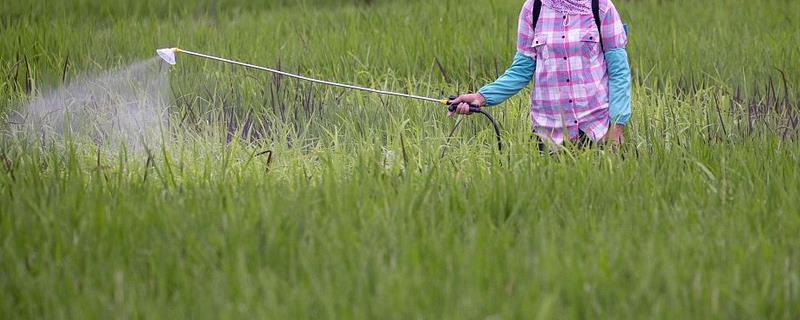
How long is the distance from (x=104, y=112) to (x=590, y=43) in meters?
2.04

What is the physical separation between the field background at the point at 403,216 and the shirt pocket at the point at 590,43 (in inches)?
14.3

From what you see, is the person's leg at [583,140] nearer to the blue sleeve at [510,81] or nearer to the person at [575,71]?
the person at [575,71]

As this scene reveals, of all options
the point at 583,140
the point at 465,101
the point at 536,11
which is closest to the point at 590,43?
the point at 536,11

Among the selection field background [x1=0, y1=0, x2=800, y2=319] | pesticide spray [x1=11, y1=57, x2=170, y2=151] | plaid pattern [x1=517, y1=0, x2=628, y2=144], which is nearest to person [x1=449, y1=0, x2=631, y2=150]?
plaid pattern [x1=517, y1=0, x2=628, y2=144]

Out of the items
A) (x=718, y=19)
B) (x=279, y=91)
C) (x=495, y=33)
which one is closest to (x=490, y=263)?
(x=279, y=91)

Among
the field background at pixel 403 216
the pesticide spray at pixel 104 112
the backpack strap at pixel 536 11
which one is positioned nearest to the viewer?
the field background at pixel 403 216

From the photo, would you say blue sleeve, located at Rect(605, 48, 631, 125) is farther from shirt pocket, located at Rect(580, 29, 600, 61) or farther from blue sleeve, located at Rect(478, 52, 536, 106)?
blue sleeve, located at Rect(478, 52, 536, 106)

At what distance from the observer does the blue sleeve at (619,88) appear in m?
3.52

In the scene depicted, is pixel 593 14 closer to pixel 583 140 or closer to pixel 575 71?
pixel 575 71

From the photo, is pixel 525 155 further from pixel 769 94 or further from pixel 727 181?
pixel 769 94

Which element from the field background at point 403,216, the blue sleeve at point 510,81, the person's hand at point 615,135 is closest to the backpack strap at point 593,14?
the blue sleeve at point 510,81

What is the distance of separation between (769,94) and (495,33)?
1.79 m

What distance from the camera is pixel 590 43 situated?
356 centimetres

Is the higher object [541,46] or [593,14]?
[593,14]
